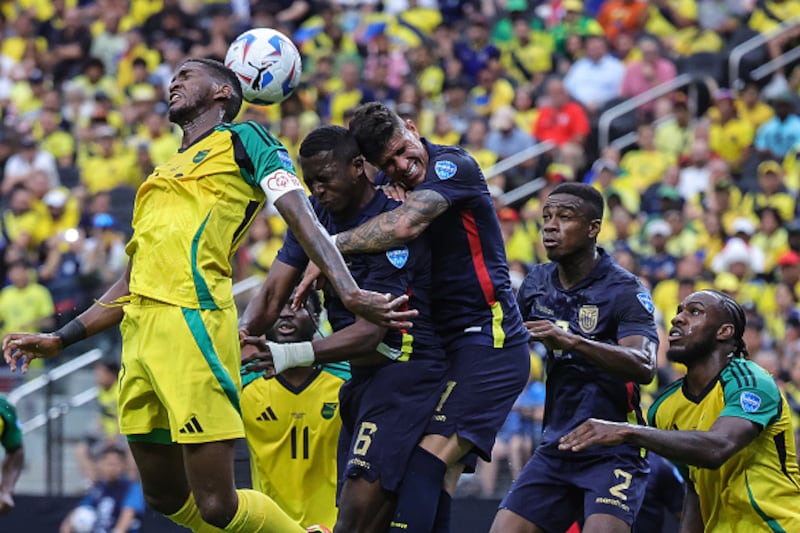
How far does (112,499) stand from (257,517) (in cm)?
543

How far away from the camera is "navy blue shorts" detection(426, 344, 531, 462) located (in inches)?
275

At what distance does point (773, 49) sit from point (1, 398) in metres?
11.6

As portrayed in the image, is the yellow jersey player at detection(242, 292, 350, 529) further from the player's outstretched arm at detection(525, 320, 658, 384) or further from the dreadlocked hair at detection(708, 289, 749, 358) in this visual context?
the dreadlocked hair at detection(708, 289, 749, 358)

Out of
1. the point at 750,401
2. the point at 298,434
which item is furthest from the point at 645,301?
the point at 298,434

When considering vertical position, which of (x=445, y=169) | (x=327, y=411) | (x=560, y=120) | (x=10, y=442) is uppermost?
(x=445, y=169)

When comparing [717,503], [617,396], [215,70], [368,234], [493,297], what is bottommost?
[717,503]

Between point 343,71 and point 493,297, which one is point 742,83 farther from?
point 493,297

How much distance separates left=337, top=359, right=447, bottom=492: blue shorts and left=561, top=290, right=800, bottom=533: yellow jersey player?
744 mm

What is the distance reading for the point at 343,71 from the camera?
713 inches

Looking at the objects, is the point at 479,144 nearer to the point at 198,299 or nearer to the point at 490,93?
the point at 490,93

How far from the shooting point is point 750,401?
6922 mm

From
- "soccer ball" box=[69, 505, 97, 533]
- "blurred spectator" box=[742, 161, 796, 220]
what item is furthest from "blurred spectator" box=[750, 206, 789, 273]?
"soccer ball" box=[69, 505, 97, 533]

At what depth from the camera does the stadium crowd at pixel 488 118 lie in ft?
47.2

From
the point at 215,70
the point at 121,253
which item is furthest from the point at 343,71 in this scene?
the point at 215,70
